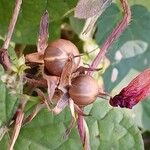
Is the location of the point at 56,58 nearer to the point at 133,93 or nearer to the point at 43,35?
the point at 43,35

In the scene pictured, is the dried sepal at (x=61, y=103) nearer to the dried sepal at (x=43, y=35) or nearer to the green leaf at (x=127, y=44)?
the dried sepal at (x=43, y=35)

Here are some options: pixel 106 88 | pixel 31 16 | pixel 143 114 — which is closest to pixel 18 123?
pixel 31 16

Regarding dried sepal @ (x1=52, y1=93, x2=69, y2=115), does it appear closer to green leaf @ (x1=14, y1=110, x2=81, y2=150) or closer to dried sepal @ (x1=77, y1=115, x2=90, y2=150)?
dried sepal @ (x1=77, y1=115, x2=90, y2=150)

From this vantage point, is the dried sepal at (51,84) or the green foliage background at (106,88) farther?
the green foliage background at (106,88)

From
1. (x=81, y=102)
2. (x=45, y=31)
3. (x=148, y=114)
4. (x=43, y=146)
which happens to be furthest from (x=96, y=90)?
(x=148, y=114)

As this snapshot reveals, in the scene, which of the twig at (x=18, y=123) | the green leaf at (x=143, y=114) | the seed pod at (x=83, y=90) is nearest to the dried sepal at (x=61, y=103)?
the seed pod at (x=83, y=90)
